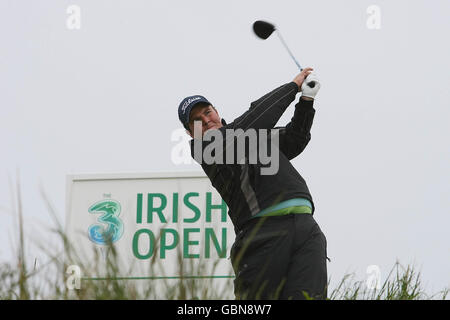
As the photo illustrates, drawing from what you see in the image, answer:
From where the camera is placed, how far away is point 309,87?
4531 millimetres

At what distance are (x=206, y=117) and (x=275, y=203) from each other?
2.69 feet

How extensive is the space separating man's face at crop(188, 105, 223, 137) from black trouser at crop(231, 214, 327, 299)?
73 centimetres

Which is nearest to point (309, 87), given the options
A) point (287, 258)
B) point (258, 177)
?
point (258, 177)

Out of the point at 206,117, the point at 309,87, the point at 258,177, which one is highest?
the point at 309,87

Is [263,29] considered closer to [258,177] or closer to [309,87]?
[309,87]

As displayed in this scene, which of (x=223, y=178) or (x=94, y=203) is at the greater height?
(x=223, y=178)

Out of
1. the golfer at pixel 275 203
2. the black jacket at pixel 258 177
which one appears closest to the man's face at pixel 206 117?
the golfer at pixel 275 203

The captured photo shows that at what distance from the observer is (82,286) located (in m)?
2.85

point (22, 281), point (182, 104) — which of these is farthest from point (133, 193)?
point (22, 281)

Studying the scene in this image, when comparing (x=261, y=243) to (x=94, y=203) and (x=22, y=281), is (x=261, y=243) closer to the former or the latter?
(x=22, y=281)

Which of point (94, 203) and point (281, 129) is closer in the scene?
point (281, 129)

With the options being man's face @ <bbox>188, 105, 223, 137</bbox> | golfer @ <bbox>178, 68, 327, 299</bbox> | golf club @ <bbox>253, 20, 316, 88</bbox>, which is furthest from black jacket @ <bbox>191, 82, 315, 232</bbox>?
golf club @ <bbox>253, 20, 316, 88</bbox>
